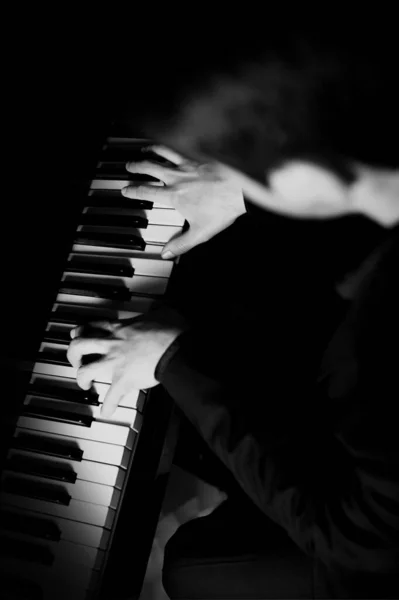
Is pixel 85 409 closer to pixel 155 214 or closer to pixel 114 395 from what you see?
pixel 114 395

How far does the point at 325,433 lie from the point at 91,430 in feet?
2.01

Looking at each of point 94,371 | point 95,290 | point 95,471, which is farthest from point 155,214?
point 95,471

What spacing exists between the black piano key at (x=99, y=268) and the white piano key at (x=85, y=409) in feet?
1.17

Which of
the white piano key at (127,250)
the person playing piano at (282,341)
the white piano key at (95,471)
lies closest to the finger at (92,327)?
the person playing piano at (282,341)

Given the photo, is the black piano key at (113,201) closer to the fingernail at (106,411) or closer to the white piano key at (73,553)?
the fingernail at (106,411)

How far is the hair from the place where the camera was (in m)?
1.00

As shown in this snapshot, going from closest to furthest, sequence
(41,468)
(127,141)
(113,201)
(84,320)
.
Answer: (41,468) → (84,320) → (113,201) → (127,141)

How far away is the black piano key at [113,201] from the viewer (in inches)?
53.2

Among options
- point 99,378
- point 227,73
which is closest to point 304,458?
point 99,378

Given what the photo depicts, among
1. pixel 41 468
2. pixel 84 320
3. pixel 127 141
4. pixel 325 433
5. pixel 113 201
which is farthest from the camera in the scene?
pixel 127 141

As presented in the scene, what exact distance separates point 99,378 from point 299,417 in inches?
21.5

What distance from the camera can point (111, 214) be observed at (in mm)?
1362

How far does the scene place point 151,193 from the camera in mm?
1351

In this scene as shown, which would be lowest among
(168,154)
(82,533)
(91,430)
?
(82,533)
